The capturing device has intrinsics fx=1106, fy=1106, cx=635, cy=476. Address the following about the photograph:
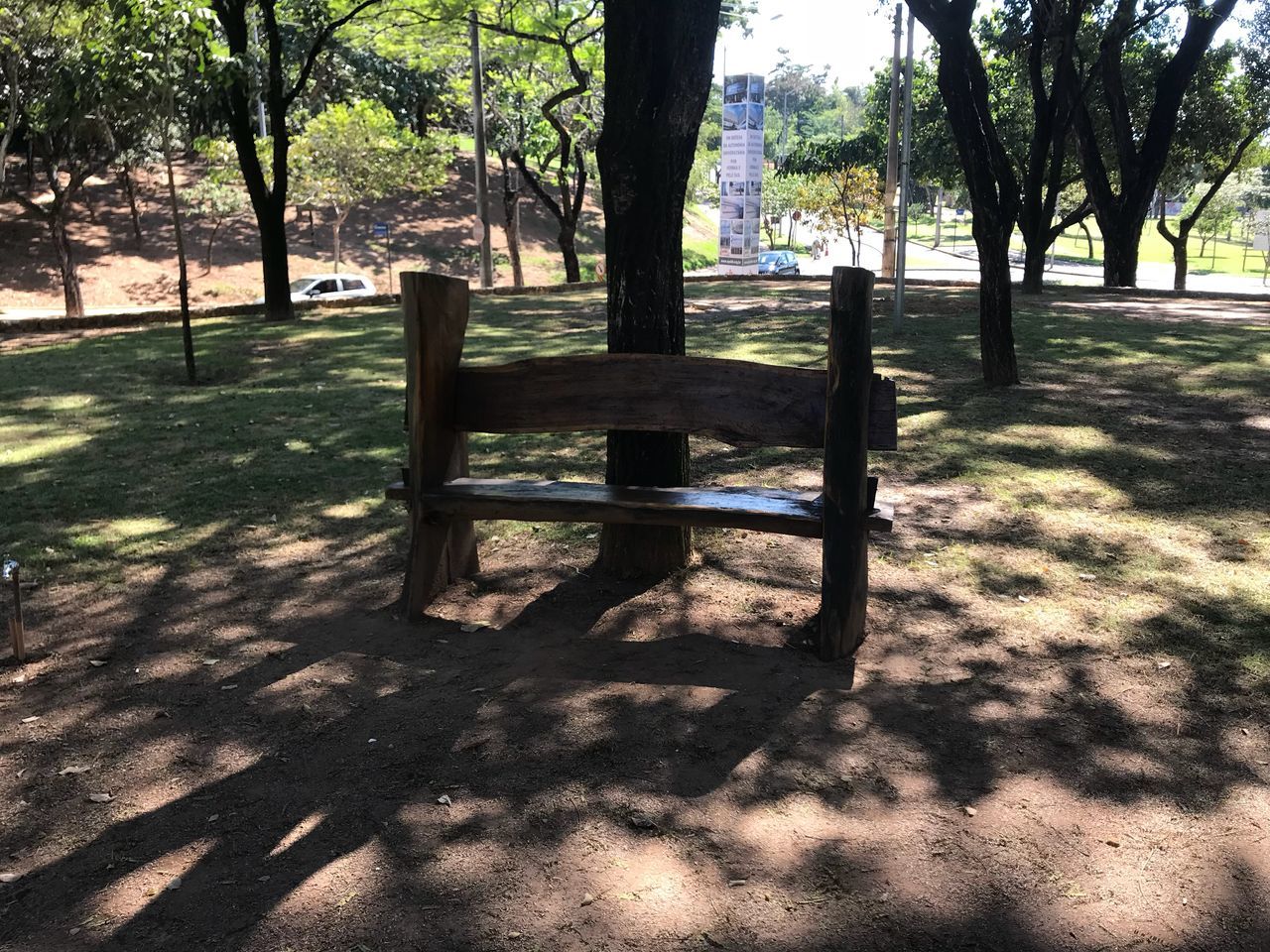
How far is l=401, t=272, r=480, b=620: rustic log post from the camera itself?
178 inches

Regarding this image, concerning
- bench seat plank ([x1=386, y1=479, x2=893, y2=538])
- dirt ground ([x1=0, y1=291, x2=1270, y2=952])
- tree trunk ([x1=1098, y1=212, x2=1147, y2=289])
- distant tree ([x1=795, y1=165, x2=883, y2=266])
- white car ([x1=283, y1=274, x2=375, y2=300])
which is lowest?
dirt ground ([x1=0, y1=291, x2=1270, y2=952])

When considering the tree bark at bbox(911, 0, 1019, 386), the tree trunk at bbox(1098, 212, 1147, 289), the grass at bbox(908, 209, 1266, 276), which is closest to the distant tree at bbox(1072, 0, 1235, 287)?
the tree trunk at bbox(1098, 212, 1147, 289)

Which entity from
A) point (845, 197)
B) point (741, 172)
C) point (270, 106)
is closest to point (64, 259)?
point (270, 106)

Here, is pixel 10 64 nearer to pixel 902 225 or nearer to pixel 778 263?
pixel 902 225

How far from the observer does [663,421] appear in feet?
14.4

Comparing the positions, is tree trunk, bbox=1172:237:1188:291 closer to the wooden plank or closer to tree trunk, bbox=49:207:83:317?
tree trunk, bbox=49:207:83:317

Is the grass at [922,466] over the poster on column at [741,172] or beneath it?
beneath

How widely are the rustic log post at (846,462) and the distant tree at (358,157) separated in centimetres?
3162

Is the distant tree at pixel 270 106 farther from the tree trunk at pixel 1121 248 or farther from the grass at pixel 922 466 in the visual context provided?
the tree trunk at pixel 1121 248

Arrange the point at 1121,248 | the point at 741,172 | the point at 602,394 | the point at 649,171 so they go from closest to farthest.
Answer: the point at 602,394 < the point at 649,171 < the point at 1121,248 < the point at 741,172

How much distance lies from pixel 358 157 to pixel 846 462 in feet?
106

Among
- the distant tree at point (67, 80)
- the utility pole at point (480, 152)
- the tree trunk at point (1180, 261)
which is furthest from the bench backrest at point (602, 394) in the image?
the tree trunk at point (1180, 261)

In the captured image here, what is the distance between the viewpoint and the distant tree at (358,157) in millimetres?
32875

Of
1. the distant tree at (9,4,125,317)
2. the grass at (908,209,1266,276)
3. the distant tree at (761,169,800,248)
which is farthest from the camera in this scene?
the distant tree at (761,169,800,248)
